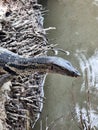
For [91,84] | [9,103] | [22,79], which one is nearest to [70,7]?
[91,84]

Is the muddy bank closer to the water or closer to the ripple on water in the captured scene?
the water

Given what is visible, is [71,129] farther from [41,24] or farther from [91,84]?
[41,24]

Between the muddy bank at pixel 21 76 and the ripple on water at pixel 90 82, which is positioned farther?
the ripple on water at pixel 90 82

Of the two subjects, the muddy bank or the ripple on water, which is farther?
the ripple on water

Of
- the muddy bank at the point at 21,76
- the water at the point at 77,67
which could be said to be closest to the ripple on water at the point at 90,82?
the water at the point at 77,67

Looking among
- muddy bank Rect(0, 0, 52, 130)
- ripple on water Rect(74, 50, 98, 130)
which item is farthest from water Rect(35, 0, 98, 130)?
muddy bank Rect(0, 0, 52, 130)

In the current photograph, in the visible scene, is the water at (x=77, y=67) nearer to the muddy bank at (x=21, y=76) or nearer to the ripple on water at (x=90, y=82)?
the ripple on water at (x=90, y=82)

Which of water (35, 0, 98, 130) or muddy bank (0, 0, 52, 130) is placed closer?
muddy bank (0, 0, 52, 130)

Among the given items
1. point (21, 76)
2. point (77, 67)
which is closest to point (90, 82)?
point (77, 67)
